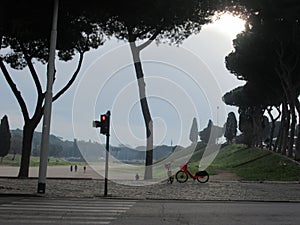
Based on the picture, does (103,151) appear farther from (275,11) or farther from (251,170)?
(251,170)

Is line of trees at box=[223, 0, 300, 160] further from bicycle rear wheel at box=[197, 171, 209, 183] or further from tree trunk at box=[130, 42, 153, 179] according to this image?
bicycle rear wheel at box=[197, 171, 209, 183]

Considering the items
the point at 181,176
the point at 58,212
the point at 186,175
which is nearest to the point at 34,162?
the point at 181,176

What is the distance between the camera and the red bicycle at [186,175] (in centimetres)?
2519

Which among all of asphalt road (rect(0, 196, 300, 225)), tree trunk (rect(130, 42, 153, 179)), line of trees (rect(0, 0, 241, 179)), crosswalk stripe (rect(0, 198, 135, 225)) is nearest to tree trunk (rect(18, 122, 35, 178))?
line of trees (rect(0, 0, 241, 179))

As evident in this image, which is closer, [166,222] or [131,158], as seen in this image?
[166,222]

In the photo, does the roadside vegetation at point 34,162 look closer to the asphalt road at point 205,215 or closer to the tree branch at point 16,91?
the tree branch at point 16,91

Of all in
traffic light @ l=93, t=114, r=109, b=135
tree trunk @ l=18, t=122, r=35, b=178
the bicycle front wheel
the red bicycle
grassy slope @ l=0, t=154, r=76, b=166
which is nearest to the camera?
traffic light @ l=93, t=114, r=109, b=135

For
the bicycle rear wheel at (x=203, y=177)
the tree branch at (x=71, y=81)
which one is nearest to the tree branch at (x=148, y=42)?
the tree branch at (x=71, y=81)

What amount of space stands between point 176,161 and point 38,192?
400 inches

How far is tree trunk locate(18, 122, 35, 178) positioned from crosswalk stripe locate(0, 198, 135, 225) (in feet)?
40.4

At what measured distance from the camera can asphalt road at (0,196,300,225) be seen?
10469mm

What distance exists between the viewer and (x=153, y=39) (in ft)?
92.9

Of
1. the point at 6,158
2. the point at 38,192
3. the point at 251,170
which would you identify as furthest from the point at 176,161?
the point at 6,158

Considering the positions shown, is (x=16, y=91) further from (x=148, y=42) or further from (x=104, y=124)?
(x=104, y=124)
